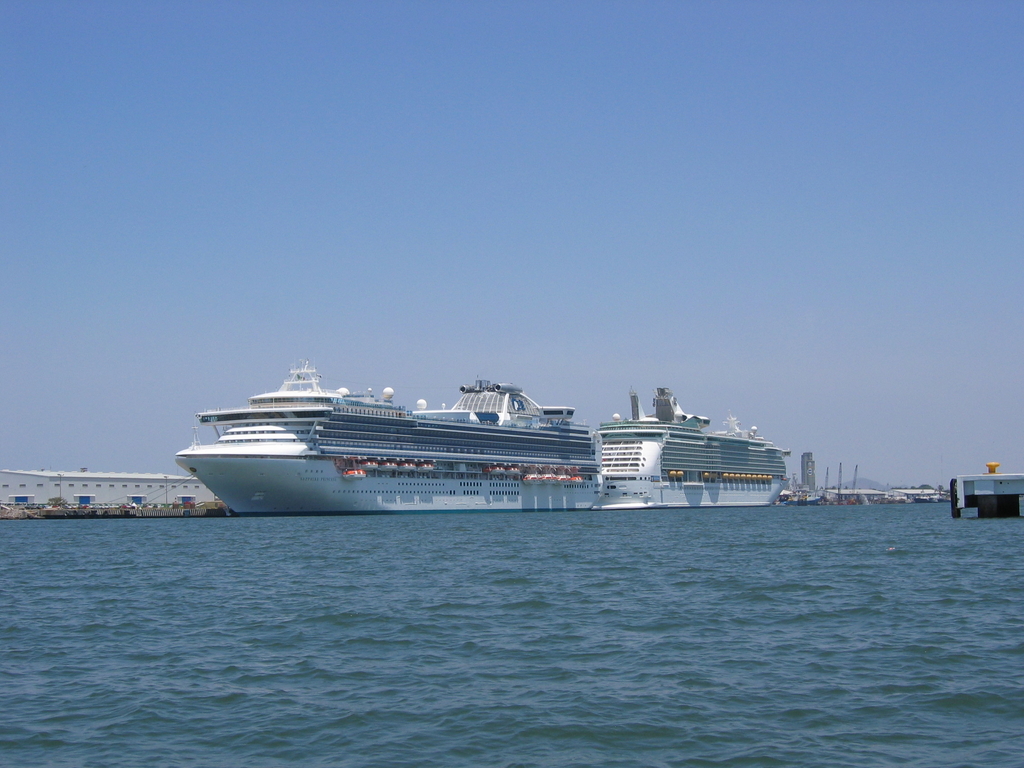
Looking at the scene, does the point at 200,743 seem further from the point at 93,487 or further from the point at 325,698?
the point at 93,487

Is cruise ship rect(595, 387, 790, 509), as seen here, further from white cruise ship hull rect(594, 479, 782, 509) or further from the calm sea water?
the calm sea water

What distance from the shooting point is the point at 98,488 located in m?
119

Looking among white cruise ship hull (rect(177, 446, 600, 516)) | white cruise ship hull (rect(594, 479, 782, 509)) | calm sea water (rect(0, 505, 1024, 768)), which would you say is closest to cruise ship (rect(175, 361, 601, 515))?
white cruise ship hull (rect(177, 446, 600, 516))

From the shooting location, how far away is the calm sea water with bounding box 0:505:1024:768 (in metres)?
13.2

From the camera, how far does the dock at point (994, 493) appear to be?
65562 mm

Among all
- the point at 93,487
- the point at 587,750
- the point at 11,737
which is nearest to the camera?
the point at 587,750

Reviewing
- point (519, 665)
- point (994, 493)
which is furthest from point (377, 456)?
point (519, 665)

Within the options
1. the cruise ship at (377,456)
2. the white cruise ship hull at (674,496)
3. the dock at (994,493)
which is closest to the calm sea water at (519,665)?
the dock at (994,493)

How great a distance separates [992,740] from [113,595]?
74.4ft

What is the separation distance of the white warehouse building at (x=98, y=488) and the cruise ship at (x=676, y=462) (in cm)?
4900

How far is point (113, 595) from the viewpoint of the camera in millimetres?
27953

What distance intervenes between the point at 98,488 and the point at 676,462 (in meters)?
68.8

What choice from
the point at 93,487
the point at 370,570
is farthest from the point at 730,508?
the point at 370,570

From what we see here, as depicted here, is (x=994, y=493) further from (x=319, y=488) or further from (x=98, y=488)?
(x=98, y=488)
